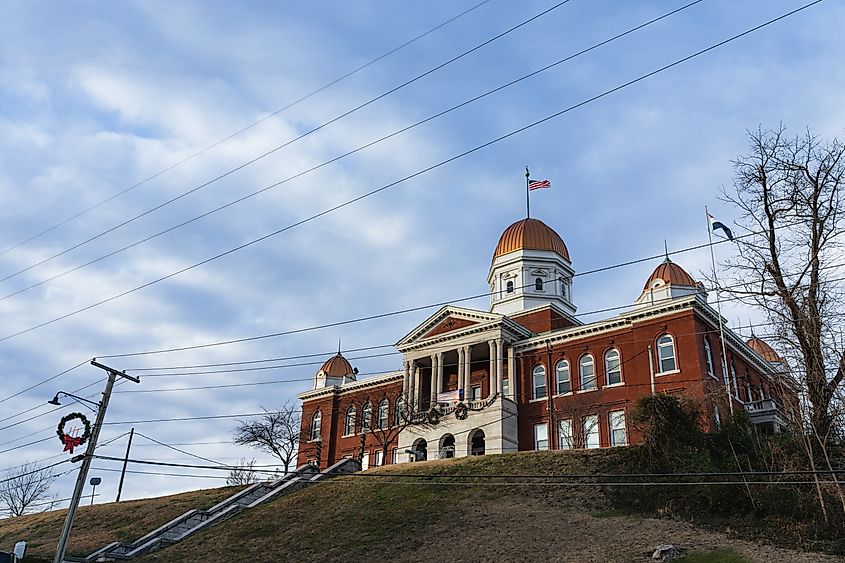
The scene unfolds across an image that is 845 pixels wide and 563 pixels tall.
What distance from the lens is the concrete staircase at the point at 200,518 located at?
34719 millimetres

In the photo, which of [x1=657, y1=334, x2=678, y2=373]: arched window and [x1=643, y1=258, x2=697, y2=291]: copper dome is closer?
[x1=657, y1=334, x2=678, y2=373]: arched window

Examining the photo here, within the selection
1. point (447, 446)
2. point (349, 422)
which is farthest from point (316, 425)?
point (447, 446)

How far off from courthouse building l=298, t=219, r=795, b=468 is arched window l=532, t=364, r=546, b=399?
72 mm

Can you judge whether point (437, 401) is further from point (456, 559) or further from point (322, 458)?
point (456, 559)

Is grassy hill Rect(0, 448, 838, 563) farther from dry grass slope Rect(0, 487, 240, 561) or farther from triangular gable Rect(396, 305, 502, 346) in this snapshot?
triangular gable Rect(396, 305, 502, 346)

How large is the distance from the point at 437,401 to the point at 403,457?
506 centimetres

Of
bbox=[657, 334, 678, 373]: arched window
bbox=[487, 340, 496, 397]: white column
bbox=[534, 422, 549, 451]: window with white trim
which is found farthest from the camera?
bbox=[487, 340, 496, 397]: white column

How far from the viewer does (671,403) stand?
3394cm

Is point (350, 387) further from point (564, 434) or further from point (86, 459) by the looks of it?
point (86, 459)

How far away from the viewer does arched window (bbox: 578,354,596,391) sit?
50344 mm

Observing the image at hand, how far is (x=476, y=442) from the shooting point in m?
53.2

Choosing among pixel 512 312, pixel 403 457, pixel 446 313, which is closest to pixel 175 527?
pixel 403 457

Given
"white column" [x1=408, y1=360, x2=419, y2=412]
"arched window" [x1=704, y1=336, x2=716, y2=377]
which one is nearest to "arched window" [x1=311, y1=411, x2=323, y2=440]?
"white column" [x1=408, y1=360, x2=419, y2=412]

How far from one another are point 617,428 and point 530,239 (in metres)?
18.6
